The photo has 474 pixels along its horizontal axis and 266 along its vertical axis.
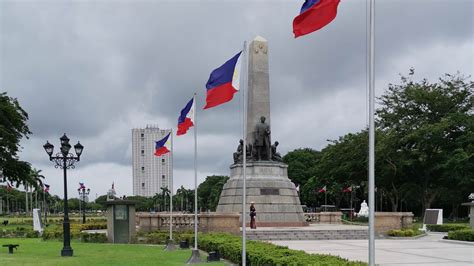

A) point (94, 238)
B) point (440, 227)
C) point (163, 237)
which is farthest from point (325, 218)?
point (94, 238)

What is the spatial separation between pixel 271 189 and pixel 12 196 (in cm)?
12480

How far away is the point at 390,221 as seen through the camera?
101 ft

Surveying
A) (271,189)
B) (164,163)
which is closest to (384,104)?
(271,189)

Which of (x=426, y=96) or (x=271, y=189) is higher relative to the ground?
(x=426, y=96)

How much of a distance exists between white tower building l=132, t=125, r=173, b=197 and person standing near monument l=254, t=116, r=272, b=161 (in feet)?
348

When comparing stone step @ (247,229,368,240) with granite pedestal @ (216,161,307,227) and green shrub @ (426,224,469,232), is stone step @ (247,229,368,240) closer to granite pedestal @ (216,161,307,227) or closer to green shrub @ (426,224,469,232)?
granite pedestal @ (216,161,307,227)

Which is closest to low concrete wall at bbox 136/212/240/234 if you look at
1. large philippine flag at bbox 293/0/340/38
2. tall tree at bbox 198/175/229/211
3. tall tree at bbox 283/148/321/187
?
large philippine flag at bbox 293/0/340/38

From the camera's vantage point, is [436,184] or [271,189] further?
[436,184]

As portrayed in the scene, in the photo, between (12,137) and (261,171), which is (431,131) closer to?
(261,171)

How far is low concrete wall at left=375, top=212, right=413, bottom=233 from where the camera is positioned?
1194 inches

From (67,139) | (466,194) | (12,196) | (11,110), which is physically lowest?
(12,196)

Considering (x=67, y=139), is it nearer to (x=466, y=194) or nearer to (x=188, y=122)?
(x=188, y=122)

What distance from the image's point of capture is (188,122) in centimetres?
1780

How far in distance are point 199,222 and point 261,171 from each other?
6096 mm
